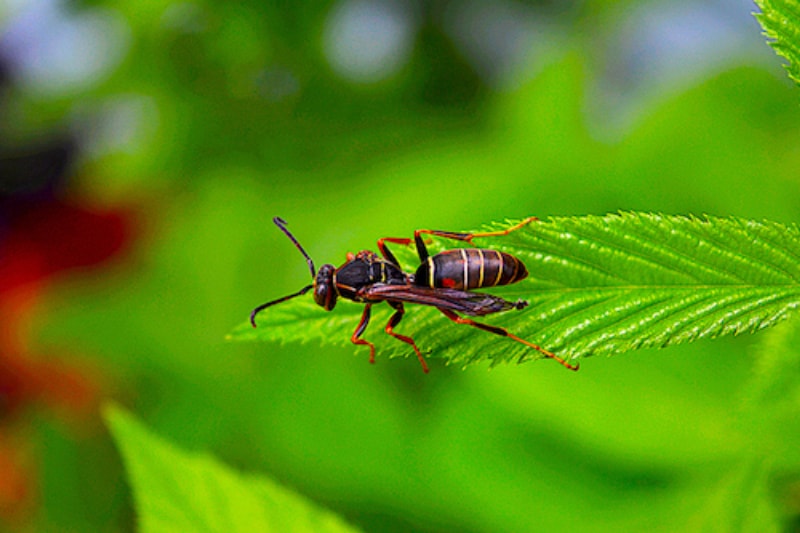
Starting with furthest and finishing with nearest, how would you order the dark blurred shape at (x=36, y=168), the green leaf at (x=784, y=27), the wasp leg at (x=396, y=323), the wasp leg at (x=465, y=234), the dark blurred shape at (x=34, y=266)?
the dark blurred shape at (x=36, y=168) < the dark blurred shape at (x=34, y=266) < the wasp leg at (x=396, y=323) < the wasp leg at (x=465, y=234) < the green leaf at (x=784, y=27)

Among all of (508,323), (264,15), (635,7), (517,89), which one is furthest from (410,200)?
(508,323)

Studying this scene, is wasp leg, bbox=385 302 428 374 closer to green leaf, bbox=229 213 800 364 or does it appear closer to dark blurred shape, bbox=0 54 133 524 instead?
green leaf, bbox=229 213 800 364

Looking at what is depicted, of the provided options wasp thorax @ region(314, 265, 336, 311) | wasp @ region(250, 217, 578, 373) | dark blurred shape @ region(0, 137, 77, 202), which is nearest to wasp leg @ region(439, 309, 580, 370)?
wasp @ region(250, 217, 578, 373)

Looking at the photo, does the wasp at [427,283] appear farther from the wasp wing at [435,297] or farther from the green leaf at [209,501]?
the green leaf at [209,501]

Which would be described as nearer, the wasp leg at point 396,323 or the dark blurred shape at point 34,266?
the wasp leg at point 396,323

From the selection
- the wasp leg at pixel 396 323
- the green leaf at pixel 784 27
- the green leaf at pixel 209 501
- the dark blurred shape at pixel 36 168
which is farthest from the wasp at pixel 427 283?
the dark blurred shape at pixel 36 168

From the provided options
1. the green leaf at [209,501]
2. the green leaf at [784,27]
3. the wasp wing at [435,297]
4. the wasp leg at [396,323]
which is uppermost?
the green leaf at [784,27]

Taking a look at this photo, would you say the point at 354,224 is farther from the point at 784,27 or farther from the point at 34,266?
the point at 784,27
